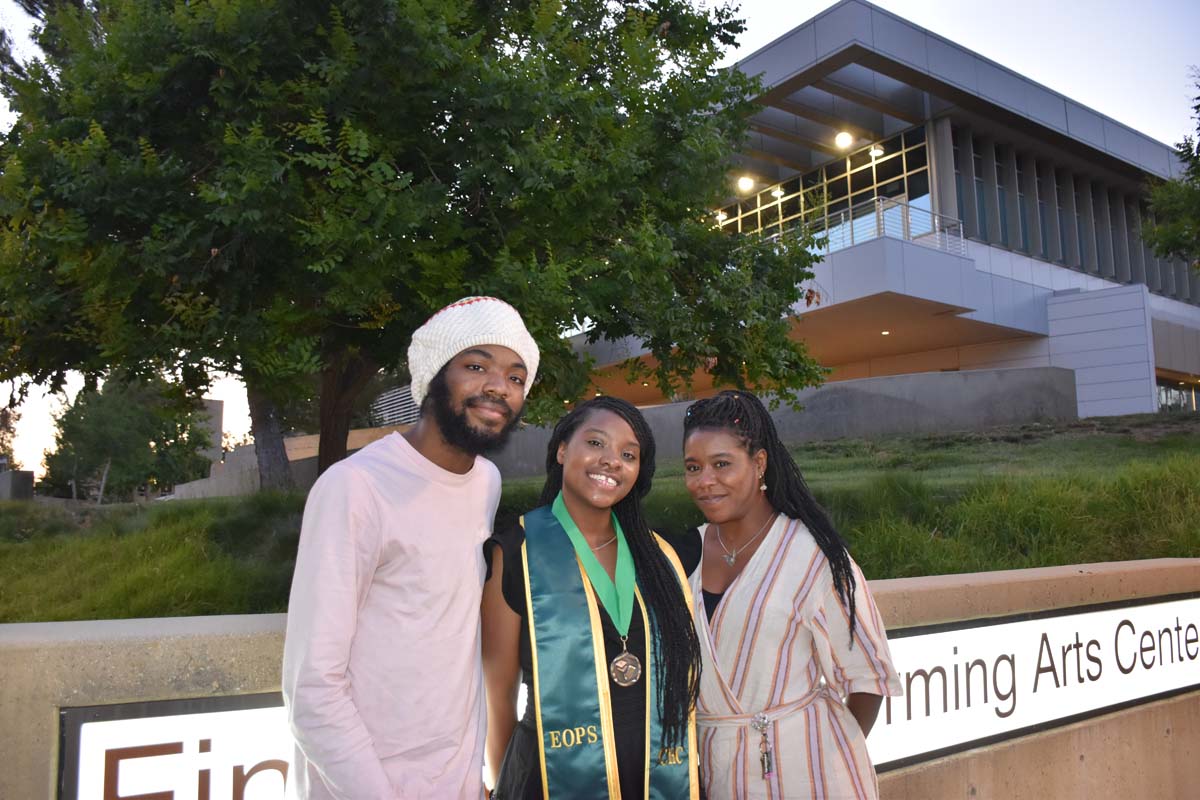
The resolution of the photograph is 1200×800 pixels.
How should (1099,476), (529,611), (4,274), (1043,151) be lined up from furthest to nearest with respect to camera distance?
(1043,151)
(1099,476)
(4,274)
(529,611)

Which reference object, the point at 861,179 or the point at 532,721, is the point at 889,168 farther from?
the point at 532,721

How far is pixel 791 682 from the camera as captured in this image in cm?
266

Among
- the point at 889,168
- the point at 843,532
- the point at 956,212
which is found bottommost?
the point at 843,532

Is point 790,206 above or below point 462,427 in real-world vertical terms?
above

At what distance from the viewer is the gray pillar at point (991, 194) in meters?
29.3

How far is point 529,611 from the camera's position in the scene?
8.03 ft

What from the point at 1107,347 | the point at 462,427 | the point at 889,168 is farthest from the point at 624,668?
the point at 889,168

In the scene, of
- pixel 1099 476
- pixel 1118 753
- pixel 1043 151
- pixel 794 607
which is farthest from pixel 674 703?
pixel 1043 151

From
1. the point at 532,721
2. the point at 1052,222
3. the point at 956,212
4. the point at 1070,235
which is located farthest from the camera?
the point at 1070,235

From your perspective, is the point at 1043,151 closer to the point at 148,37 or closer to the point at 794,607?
the point at 148,37

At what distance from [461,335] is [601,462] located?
1.71 feet

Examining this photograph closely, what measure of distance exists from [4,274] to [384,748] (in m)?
6.60

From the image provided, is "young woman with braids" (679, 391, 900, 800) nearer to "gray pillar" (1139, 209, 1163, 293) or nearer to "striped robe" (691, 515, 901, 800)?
"striped robe" (691, 515, 901, 800)

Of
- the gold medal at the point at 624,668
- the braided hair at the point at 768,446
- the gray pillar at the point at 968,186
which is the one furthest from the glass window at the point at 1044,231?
the gold medal at the point at 624,668
